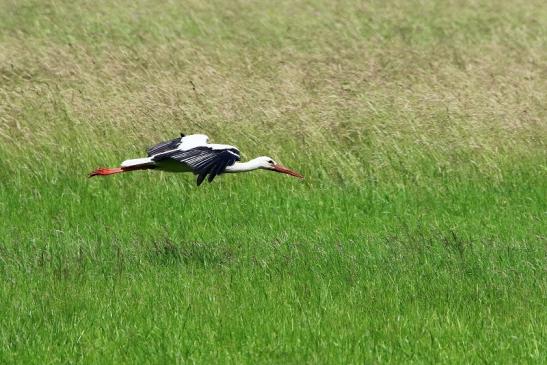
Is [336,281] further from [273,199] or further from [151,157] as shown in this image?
[273,199]

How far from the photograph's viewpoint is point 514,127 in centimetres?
1149

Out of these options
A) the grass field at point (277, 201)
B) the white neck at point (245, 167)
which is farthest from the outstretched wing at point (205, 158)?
the grass field at point (277, 201)

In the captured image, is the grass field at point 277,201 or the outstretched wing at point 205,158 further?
the outstretched wing at point 205,158

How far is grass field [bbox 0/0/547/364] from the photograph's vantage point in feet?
20.4

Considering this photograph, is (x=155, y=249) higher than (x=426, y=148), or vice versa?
(x=155, y=249)

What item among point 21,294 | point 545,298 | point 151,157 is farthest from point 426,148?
point 21,294

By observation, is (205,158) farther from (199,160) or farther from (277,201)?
(277,201)

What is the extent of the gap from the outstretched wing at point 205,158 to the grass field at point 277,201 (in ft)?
1.79

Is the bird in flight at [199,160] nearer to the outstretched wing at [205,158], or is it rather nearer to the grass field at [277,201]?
the outstretched wing at [205,158]

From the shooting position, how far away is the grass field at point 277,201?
621 centimetres

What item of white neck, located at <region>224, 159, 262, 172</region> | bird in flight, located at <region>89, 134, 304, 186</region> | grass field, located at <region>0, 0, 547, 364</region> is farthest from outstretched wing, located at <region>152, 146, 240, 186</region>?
grass field, located at <region>0, 0, 547, 364</region>

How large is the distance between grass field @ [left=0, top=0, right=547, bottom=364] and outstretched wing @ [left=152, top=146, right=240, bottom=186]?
21.4 inches

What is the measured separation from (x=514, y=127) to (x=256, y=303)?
5473 mm

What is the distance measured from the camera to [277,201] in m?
9.70
